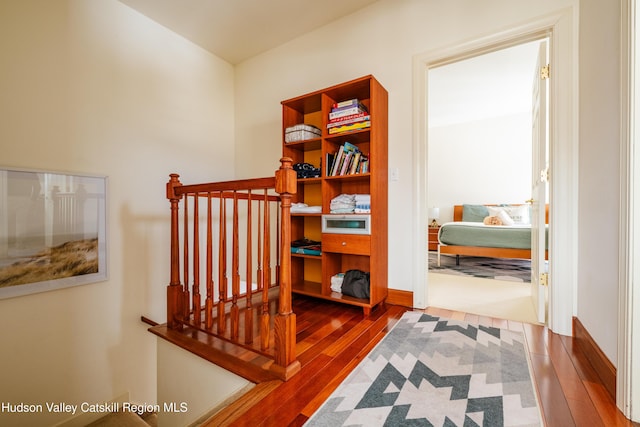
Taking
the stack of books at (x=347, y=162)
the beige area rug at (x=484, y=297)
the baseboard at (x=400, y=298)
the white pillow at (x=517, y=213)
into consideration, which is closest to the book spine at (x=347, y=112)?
the stack of books at (x=347, y=162)

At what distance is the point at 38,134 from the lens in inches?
71.8

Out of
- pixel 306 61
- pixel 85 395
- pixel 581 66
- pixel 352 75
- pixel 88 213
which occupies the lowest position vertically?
pixel 85 395

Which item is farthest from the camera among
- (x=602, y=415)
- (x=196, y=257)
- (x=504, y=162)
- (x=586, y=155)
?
(x=504, y=162)

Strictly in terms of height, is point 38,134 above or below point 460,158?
below

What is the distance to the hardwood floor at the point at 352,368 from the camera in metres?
1.01

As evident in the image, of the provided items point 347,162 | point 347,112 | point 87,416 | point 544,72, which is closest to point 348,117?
point 347,112

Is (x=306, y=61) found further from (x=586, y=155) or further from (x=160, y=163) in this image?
(x=586, y=155)

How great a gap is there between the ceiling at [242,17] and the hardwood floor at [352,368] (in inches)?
104

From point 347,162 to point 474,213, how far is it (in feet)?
14.0

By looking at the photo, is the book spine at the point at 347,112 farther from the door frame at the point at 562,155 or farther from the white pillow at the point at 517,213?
the white pillow at the point at 517,213

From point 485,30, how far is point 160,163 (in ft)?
9.47

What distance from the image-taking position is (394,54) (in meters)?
2.23

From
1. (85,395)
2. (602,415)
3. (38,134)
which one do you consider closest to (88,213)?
(38,134)

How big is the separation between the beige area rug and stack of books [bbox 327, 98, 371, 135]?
5.34 feet
